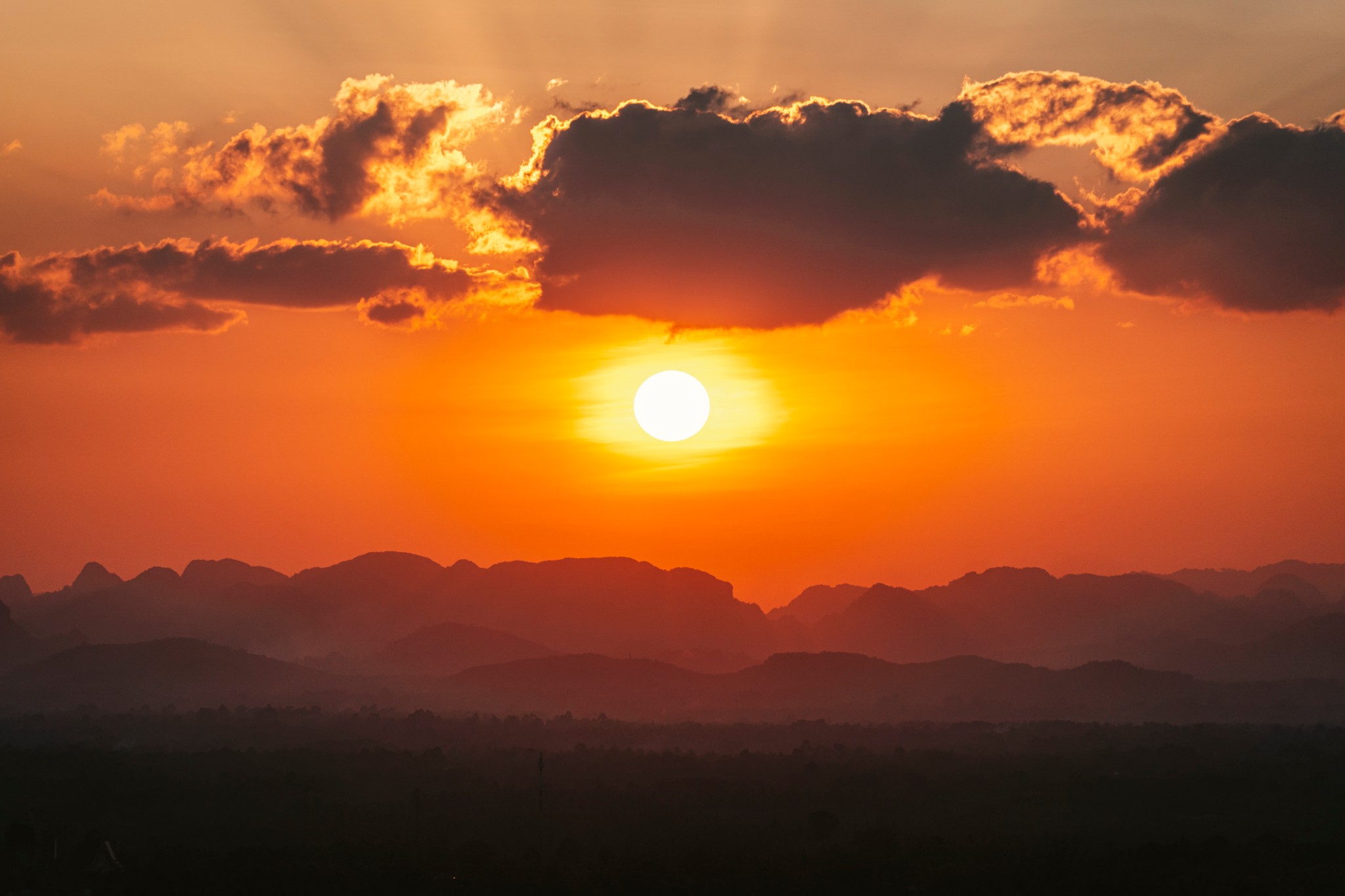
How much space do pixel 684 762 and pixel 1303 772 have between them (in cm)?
8465

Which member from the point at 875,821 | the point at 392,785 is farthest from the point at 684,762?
the point at 875,821

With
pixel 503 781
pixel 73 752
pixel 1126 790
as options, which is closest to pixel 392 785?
pixel 503 781

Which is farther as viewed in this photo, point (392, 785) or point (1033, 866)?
point (392, 785)

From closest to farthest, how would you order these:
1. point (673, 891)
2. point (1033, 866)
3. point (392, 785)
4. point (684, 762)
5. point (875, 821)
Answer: point (673, 891), point (1033, 866), point (875, 821), point (392, 785), point (684, 762)

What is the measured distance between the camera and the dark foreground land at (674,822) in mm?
95250

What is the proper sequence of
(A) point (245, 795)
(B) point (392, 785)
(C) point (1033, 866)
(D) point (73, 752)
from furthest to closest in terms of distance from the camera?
1. (D) point (73, 752)
2. (B) point (392, 785)
3. (A) point (245, 795)
4. (C) point (1033, 866)

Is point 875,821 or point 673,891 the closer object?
point 673,891

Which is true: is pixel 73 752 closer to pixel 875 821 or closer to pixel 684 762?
pixel 684 762

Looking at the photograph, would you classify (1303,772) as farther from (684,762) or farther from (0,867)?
(0,867)

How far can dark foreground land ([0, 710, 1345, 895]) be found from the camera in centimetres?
9525

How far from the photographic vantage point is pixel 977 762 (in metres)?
189

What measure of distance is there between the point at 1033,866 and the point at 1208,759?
106021 mm

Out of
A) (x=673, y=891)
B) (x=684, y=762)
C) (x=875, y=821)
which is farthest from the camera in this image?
(x=684, y=762)

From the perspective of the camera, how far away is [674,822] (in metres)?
125
